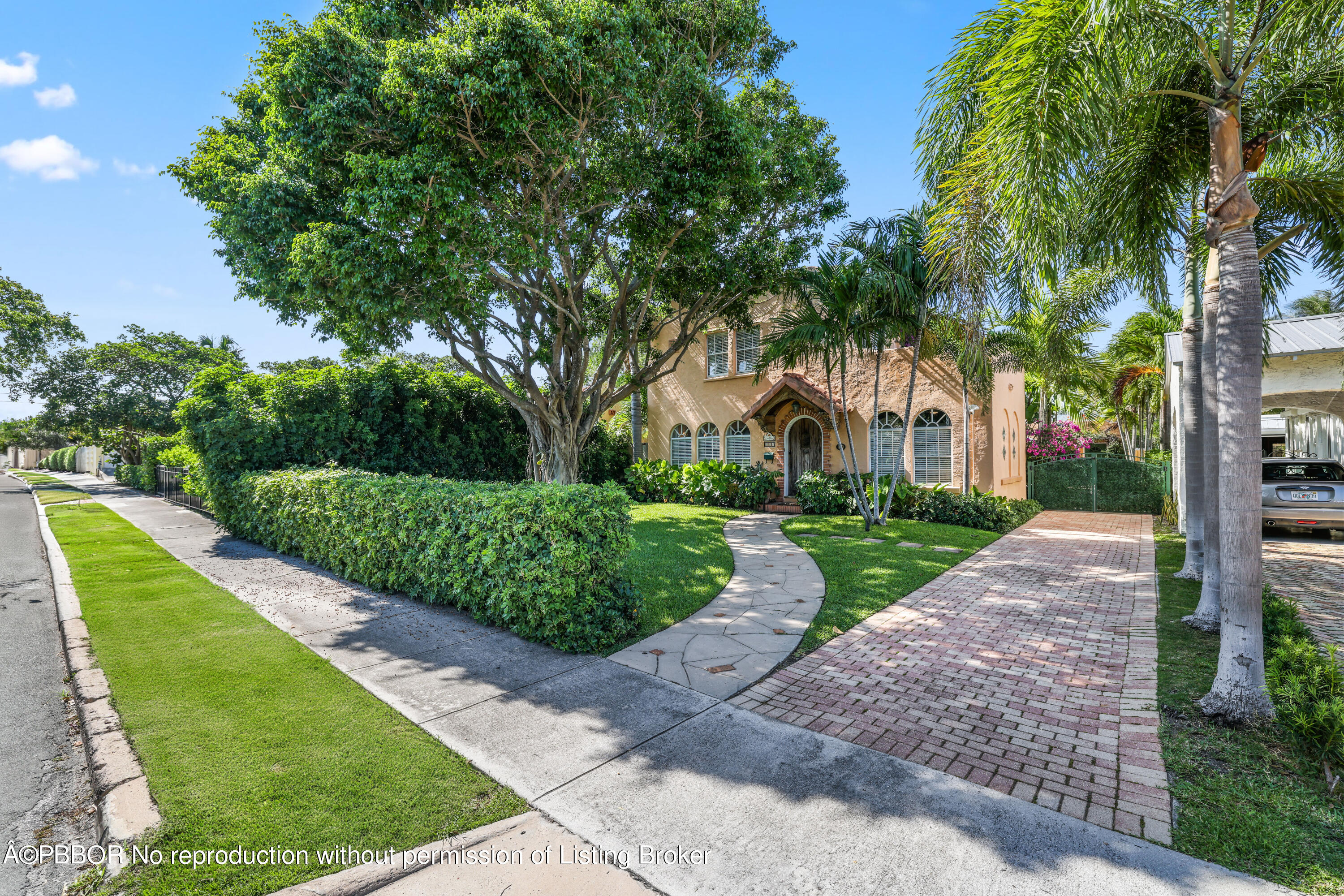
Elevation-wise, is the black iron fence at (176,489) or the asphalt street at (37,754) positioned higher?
the black iron fence at (176,489)

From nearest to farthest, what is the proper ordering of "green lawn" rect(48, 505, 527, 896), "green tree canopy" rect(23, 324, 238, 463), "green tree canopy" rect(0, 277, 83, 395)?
1. "green lawn" rect(48, 505, 527, 896)
2. "green tree canopy" rect(0, 277, 83, 395)
3. "green tree canopy" rect(23, 324, 238, 463)

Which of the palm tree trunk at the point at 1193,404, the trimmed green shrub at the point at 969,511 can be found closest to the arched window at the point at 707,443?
the trimmed green shrub at the point at 969,511

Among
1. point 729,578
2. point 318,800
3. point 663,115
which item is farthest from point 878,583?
point 663,115

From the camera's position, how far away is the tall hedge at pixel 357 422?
1170 centimetres

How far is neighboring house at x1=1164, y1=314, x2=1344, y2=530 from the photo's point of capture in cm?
1049

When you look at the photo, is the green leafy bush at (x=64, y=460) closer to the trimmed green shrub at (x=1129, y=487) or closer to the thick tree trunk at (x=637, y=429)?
the thick tree trunk at (x=637, y=429)

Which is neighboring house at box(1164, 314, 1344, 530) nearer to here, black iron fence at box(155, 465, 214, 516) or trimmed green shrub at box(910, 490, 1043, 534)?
trimmed green shrub at box(910, 490, 1043, 534)

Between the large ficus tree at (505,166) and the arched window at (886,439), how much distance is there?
537 cm

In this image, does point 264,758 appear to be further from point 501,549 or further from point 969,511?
point 969,511

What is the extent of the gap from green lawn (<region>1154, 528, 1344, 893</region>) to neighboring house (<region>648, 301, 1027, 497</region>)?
330 inches

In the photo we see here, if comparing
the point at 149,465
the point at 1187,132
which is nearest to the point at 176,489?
the point at 149,465

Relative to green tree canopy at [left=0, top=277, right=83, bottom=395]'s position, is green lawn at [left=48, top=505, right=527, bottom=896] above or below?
below

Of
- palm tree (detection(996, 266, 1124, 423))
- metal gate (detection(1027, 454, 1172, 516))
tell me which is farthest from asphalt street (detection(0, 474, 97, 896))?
metal gate (detection(1027, 454, 1172, 516))

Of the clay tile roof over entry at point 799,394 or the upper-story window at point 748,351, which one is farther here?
the upper-story window at point 748,351
